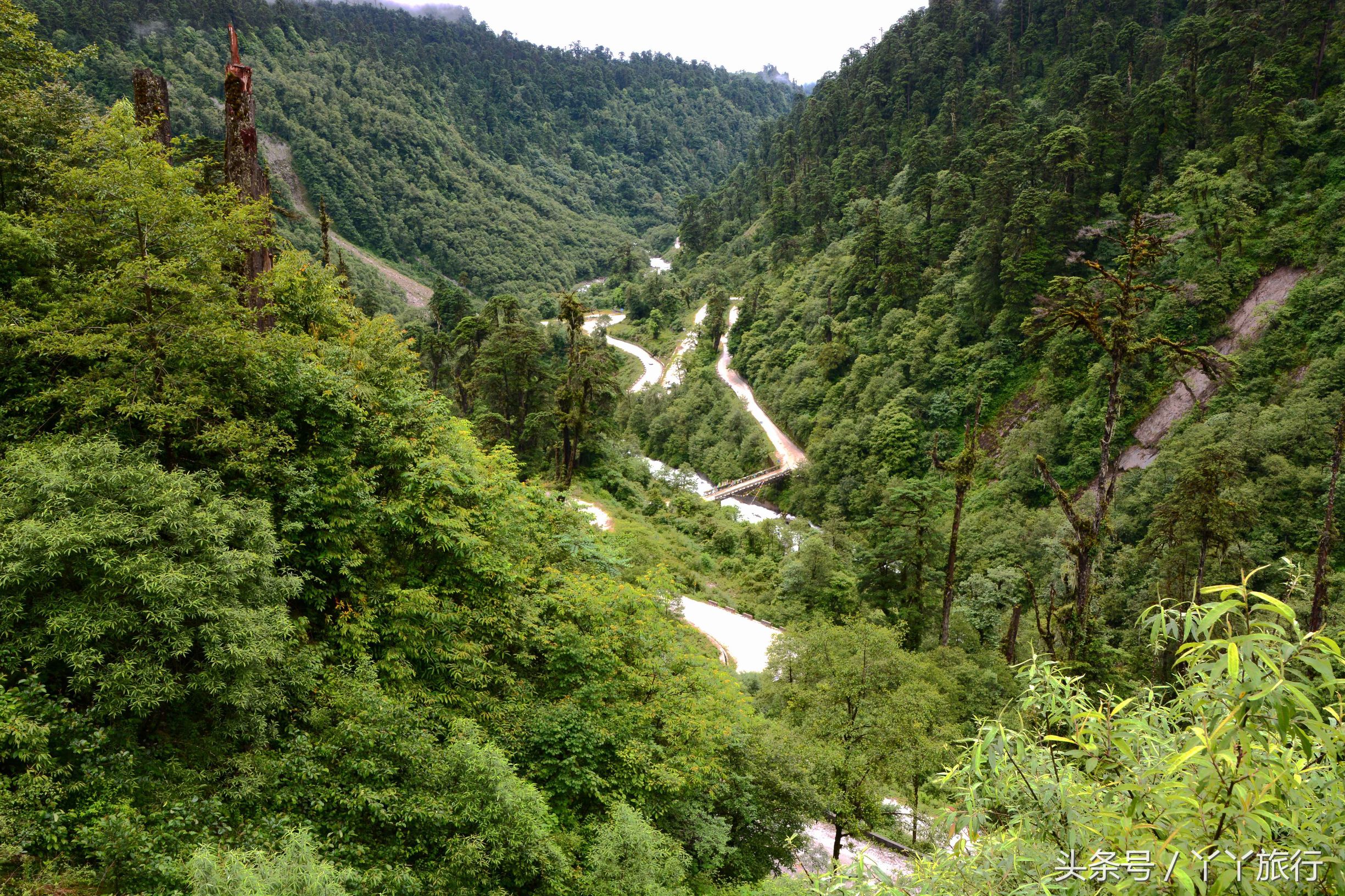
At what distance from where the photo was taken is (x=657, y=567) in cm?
1543

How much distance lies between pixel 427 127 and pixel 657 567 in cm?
14159

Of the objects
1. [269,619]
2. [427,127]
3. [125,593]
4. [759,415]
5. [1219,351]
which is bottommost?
[759,415]

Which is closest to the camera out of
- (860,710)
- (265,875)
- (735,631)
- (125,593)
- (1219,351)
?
(265,875)

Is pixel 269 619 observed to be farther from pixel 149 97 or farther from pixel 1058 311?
pixel 1058 311

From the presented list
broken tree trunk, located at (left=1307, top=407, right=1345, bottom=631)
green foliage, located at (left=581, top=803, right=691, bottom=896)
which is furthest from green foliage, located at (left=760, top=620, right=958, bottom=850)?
broken tree trunk, located at (left=1307, top=407, right=1345, bottom=631)

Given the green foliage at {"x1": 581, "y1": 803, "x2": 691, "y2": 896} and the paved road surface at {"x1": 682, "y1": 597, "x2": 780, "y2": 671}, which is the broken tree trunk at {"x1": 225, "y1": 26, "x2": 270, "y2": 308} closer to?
the green foliage at {"x1": 581, "y1": 803, "x2": 691, "y2": 896}

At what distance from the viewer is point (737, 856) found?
1098 cm

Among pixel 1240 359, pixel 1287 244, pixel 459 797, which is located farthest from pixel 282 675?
pixel 1287 244

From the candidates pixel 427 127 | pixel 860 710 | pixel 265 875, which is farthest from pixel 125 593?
pixel 427 127

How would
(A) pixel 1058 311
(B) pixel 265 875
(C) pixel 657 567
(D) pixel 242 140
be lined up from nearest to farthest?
(B) pixel 265 875
(A) pixel 1058 311
(D) pixel 242 140
(C) pixel 657 567

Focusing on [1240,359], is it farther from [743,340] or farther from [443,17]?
[443,17]

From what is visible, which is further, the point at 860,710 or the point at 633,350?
the point at 633,350

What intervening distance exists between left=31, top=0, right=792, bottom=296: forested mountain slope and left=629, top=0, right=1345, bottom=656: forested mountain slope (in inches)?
2748

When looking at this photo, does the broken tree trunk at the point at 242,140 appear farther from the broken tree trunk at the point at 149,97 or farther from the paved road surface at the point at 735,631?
the paved road surface at the point at 735,631
